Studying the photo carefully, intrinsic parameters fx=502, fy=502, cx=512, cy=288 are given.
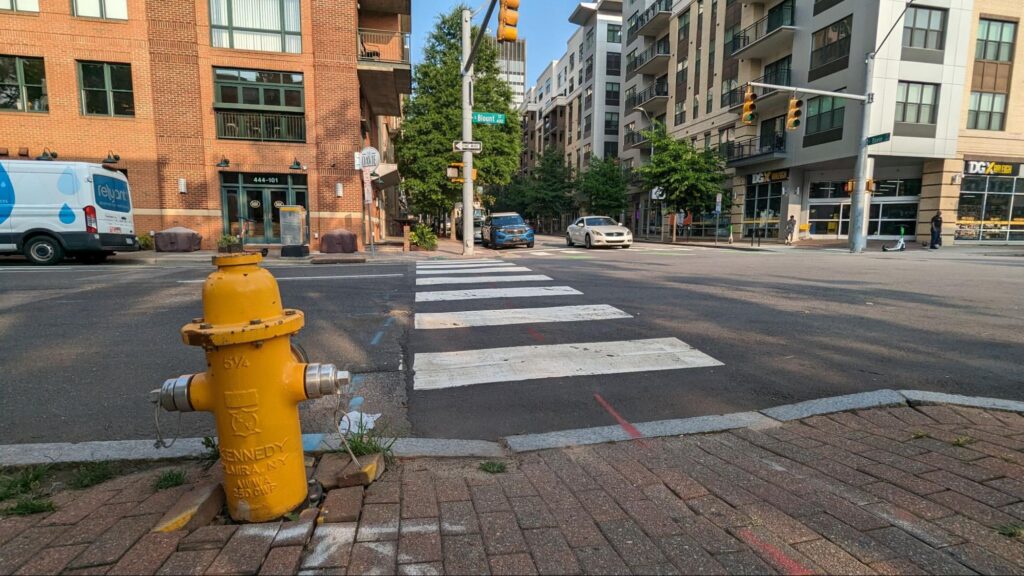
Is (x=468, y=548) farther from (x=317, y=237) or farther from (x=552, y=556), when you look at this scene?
(x=317, y=237)

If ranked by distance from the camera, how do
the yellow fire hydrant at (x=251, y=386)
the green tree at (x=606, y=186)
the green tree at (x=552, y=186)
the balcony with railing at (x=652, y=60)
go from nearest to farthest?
1. the yellow fire hydrant at (x=251, y=386)
2. the balcony with railing at (x=652, y=60)
3. the green tree at (x=606, y=186)
4. the green tree at (x=552, y=186)

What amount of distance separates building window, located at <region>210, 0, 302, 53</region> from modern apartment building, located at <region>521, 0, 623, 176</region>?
33.7 metres

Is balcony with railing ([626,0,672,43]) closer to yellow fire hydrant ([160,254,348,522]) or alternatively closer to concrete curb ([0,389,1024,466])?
concrete curb ([0,389,1024,466])

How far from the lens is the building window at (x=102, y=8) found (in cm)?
1875

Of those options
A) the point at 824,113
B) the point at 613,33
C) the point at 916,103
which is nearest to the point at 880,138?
the point at 916,103

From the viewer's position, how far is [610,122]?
54781 mm

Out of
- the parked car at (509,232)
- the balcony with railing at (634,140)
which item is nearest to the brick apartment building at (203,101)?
the parked car at (509,232)

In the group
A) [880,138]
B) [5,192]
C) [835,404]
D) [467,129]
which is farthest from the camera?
[880,138]

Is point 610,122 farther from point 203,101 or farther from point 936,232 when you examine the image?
point 203,101

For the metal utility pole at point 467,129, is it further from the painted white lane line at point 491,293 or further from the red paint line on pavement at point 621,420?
the red paint line on pavement at point 621,420

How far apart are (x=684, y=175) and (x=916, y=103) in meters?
11.1

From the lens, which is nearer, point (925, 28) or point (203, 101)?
point (203, 101)

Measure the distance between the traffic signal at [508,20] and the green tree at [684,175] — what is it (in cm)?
2061

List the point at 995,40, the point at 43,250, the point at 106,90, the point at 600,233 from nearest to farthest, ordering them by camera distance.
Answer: the point at 43,250
the point at 106,90
the point at 600,233
the point at 995,40
